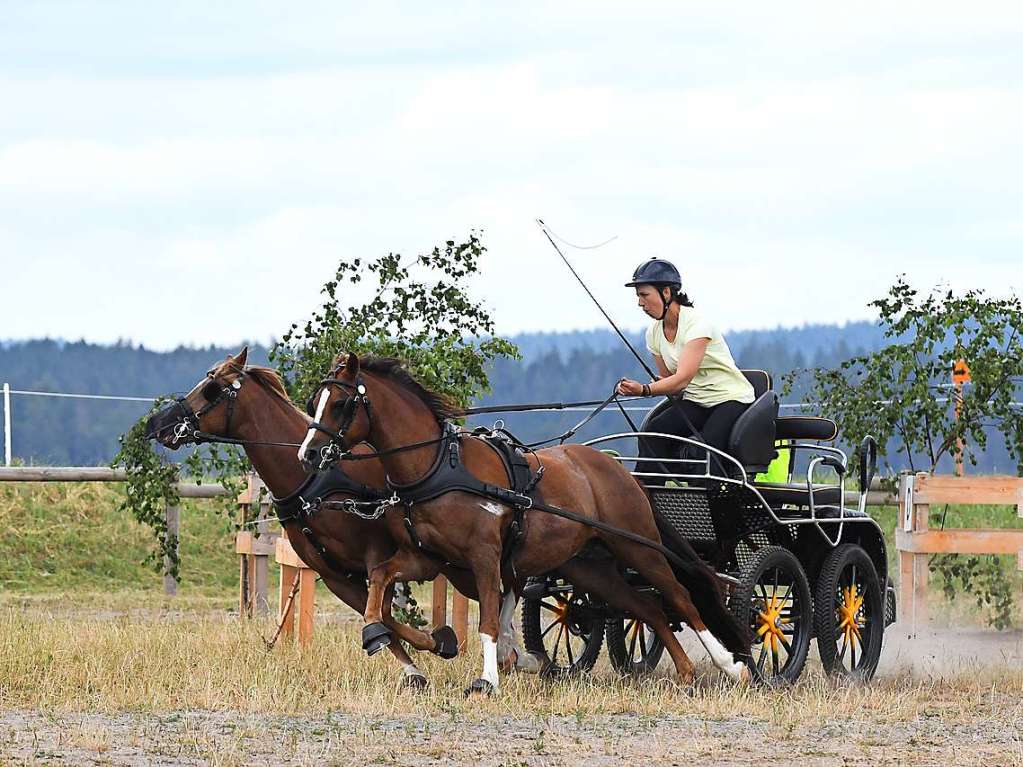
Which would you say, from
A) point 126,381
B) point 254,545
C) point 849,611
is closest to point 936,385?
point 849,611

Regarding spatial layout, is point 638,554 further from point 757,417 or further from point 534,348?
point 534,348

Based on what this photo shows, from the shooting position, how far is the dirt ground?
308 inches

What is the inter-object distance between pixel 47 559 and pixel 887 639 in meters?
8.73

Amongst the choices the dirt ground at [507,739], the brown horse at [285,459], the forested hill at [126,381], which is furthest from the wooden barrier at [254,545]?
the forested hill at [126,381]

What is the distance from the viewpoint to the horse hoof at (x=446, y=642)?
10.5 metres

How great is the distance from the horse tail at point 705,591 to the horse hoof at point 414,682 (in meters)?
1.73

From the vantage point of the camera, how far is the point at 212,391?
10969 millimetres

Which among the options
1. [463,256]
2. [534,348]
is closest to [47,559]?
Answer: [463,256]

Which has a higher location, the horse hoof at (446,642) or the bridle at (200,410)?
the bridle at (200,410)

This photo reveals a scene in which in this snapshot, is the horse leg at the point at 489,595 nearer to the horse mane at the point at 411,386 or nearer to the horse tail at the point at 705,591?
the horse mane at the point at 411,386

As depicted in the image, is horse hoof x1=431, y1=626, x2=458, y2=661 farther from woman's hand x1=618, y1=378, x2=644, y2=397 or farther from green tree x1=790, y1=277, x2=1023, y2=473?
green tree x1=790, y1=277, x2=1023, y2=473

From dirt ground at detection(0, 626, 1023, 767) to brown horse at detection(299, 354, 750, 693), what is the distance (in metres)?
0.97

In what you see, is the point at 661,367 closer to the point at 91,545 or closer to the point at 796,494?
the point at 796,494

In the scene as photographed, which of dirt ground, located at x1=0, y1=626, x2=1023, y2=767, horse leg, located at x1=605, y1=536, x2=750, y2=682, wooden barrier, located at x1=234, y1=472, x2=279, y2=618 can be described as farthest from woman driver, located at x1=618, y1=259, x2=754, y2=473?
wooden barrier, located at x1=234, y1=472, x2=279, y2=618
